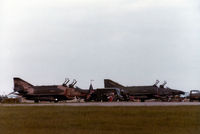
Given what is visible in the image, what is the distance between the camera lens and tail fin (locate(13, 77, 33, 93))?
6134cm

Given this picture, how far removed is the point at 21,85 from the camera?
61.5m

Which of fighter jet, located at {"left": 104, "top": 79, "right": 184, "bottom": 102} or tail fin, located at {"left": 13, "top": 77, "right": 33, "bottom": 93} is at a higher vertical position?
tail fin, located at {"left": 13, "top": 77, "right": 33, "bottom": 93}

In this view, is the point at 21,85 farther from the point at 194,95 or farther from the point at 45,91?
the point at 194,95

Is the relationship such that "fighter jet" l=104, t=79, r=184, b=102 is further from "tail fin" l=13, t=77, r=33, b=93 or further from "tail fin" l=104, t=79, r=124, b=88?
"tail fin" l=13, t=77, r=33, b=93

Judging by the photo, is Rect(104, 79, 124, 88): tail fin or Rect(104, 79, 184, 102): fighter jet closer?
Rect(104, 79, 184, 102): fighter jet

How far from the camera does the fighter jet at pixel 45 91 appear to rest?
59938 mm

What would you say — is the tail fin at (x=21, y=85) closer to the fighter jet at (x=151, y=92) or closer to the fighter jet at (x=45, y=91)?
the fighter jet at (x=45, y=91)

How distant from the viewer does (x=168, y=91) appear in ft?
197

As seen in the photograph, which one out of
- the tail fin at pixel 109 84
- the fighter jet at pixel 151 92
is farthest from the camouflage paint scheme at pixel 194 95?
the tail fin at pixel 109 84

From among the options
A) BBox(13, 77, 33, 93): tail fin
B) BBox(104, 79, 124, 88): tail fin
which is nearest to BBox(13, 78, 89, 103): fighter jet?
BBox(13, 77, 33, 93): tail fin

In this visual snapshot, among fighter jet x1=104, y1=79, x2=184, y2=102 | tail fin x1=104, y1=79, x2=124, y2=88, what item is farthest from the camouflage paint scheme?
tail fin x1=104, y1=79, x2=124, y2=88
